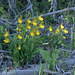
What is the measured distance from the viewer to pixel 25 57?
2184 millimetres

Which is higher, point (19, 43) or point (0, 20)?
point (0, 20)

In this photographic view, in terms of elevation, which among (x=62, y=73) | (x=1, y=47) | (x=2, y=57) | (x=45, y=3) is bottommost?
(x=62, y=73)

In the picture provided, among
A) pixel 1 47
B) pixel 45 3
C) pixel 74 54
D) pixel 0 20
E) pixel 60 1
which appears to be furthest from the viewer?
pixel 60 1

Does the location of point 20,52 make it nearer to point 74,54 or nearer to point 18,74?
point 18,74

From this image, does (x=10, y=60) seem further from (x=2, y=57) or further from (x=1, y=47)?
(x=1, y=47)

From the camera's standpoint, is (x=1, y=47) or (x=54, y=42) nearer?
(x=1, y=47)

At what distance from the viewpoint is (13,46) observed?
225 centimetres

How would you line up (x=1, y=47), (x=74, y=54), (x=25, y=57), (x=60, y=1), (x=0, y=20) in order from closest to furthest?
(x=25, y=57) < (x=1, y=47) < (x=74, y=54) < (x=0, y=20) < (x=60, y=1)

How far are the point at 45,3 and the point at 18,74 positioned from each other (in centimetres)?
449

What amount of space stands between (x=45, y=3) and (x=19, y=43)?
3.95 m

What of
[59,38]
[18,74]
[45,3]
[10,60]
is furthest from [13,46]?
[45,3]

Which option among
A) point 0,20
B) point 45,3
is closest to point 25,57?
point 0,20

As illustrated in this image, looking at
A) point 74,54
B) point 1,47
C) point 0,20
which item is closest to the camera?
point 1,47

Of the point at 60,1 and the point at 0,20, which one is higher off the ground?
the point at 60,1
